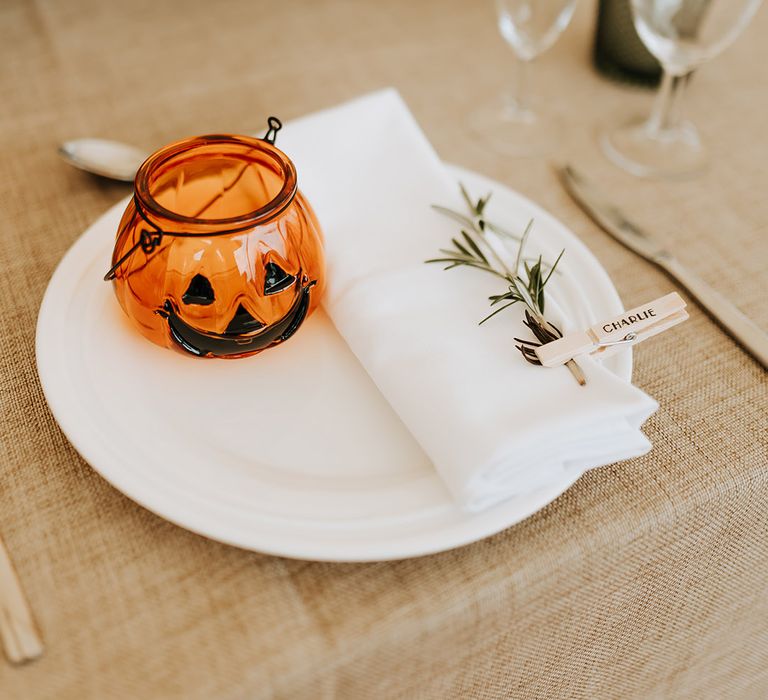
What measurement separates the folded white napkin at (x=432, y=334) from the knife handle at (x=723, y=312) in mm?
162

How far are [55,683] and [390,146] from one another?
0.38 meters

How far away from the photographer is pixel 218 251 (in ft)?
1.30

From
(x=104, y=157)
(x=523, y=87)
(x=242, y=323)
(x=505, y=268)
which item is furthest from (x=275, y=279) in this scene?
(x=523, y=87)

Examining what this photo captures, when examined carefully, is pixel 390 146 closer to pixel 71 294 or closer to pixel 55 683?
pixel 71 294

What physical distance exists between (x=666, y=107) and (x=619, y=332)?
376 mm

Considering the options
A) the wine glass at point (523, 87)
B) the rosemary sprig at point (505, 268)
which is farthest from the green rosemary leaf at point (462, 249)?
the wine glass at point (523, 87)

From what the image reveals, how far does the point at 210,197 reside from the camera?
0.46m

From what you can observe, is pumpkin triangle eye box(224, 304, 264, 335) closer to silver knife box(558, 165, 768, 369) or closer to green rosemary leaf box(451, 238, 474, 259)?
green rosemary leaf box(451, 238, 474, 259)

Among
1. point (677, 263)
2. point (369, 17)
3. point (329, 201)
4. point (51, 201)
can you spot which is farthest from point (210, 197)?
point (369, 17)

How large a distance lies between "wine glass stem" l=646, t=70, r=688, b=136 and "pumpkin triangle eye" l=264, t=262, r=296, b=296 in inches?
17.1

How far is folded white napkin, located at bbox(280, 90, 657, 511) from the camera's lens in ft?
1.24

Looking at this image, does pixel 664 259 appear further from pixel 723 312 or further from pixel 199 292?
pixel 199 292

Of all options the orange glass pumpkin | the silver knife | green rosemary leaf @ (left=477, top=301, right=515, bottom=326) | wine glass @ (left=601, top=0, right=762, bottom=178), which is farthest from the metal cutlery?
wine glass @ (left=601, top=0, right=762, bottom=178)

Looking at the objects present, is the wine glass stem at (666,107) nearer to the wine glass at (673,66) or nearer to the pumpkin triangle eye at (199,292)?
the wine glass at (673,66)
